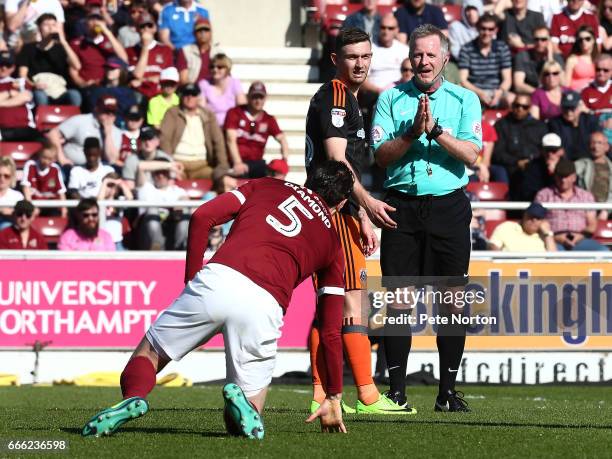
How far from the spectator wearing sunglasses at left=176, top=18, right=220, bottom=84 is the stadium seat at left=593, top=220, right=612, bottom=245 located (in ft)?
19.0

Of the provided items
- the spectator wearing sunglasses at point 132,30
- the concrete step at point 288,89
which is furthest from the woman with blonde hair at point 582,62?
the spectator wearing sunglasses at point 132,30

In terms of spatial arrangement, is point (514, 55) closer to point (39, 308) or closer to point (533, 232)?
point (533, 232)

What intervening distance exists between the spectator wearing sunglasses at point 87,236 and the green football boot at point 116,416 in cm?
811

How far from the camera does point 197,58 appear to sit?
61.0 ft

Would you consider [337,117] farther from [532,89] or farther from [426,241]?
[532,89]

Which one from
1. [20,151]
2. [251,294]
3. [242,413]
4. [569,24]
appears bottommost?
[242,413]

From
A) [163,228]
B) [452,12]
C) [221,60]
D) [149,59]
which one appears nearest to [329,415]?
[163,228]

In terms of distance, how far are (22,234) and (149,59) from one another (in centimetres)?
443

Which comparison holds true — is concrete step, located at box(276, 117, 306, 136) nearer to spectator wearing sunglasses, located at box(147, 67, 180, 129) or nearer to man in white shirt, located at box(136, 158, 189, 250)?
spectator wearing sunglasses, located at box(147, 67, 180, 129)

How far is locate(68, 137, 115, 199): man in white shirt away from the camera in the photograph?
1585cm

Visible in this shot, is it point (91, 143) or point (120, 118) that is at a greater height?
point (120, 118)

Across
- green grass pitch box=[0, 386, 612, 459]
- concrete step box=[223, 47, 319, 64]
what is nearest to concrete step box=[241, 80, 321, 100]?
concrete step box=[223, 47, 319, 64]

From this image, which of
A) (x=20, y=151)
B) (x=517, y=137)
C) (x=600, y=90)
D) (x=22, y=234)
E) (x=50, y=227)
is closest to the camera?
(x=22, y=234)

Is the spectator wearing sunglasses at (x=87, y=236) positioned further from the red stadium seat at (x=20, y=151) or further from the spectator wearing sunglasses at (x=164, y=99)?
the spectator wearing sunglasses at (x=164, y=99)
